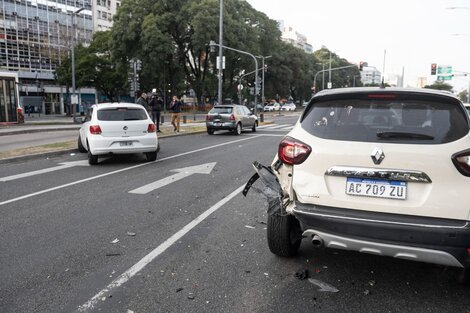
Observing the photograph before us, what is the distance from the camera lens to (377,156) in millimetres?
3426

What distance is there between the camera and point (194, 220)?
19.1 ft

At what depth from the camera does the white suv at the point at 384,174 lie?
126 inches

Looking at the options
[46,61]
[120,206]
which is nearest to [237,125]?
[120,206]

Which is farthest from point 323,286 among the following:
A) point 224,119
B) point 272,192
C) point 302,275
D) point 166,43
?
point 166,43

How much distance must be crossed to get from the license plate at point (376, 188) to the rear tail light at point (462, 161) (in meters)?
0.41

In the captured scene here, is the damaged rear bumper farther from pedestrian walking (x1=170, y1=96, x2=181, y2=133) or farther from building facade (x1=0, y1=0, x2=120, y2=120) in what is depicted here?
building facade (x1=0, y1=0, x2=120, y2=120)

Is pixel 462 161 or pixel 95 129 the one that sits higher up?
pixel 462 161

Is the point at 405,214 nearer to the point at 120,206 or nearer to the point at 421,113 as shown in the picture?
the point at 421,113

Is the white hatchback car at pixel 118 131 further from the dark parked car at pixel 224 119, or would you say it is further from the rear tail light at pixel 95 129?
the dark parked car at pixel 224 119

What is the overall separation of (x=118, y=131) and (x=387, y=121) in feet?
27.6

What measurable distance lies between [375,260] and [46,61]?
7035 centimetres

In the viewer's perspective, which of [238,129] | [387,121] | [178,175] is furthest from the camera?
[238,129]

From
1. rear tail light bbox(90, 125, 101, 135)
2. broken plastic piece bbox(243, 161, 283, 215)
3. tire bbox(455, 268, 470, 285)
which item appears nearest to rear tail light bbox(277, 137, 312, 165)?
broken plastic piece bbox(243, 161, 283, 215)

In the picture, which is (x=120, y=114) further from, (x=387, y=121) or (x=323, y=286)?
(x=387, y=121)
